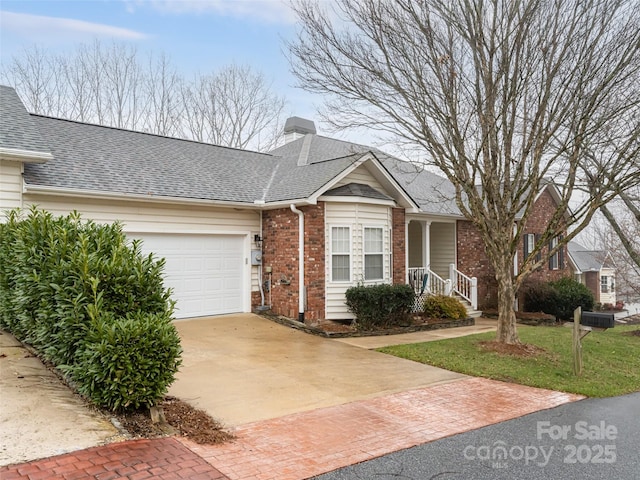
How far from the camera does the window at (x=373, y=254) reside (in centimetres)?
1227

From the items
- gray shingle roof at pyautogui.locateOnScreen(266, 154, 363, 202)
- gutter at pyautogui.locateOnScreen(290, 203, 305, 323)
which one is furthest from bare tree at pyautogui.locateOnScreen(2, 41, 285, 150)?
gutter at pyautogui.locateOnScreen(290, 203, 305, 323)

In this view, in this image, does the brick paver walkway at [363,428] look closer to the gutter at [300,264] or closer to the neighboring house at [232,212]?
the gutter at [300,264]

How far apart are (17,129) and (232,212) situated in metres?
5.06

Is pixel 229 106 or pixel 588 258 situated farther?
pixel 588 258

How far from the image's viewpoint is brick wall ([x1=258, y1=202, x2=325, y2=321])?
1155cm

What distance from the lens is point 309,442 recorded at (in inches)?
182

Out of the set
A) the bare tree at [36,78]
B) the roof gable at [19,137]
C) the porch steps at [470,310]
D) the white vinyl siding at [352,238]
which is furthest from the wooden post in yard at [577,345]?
the bare tree at [36,78]

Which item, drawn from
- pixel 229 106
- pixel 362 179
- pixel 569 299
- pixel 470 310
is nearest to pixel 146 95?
pixel 229 106

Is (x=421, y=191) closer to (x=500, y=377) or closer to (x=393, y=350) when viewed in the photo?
(x=393, y=350)

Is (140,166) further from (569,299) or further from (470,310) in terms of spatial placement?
(569,299)

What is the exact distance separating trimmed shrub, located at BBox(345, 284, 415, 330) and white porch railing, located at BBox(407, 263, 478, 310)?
1.85 metres

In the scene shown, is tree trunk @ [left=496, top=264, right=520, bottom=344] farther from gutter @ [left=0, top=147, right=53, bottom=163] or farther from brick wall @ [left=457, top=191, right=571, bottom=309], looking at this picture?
gutter @ [left=0, top=147, right=53, bottom=163]

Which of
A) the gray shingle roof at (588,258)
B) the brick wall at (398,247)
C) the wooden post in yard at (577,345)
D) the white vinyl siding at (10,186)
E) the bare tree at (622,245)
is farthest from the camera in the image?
the gray shingle roof at (588,258)

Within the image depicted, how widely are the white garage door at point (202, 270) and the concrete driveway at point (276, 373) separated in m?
1.16
